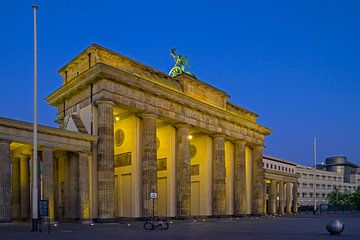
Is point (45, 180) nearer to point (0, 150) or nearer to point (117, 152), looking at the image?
point (0, 150)

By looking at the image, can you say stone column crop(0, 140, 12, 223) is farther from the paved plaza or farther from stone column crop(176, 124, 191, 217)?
stone column crop(176, 124, 191, 217)

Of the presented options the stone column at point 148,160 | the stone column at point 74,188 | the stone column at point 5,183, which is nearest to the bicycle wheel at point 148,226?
the stone column at point 74,188

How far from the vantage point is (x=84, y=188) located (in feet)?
115

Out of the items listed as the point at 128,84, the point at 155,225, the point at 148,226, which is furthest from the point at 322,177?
the point at 155,225

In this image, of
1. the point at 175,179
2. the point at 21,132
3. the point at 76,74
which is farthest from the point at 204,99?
the point at 21,132

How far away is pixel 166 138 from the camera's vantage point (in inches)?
1891

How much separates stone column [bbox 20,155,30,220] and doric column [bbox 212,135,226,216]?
884 inches

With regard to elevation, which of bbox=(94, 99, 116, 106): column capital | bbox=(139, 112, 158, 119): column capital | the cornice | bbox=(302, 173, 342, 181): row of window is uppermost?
the cornice

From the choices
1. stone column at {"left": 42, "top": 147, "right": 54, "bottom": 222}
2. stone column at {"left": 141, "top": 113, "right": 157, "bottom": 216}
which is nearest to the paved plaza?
stone column at {"left": 42, "top": 147, "right": 54, "bottom": 222}

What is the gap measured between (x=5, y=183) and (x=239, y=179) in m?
34.8

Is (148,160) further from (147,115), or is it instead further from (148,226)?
(148,226)

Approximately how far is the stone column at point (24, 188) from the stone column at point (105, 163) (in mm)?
7004

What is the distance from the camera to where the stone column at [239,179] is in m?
56.9

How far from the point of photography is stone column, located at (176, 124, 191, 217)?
45.3 m
